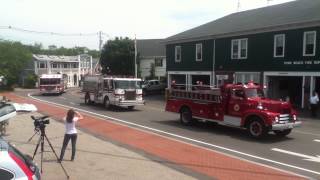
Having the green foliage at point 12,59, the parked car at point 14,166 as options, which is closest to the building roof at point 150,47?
the green foliage at point 12,59

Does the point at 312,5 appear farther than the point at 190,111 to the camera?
Yes

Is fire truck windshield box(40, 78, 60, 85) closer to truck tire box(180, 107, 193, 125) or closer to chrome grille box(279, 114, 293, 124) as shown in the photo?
truck tire box(180, 107, 193, 125)

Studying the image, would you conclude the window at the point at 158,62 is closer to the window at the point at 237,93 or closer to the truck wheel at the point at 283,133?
the window at the point at 237,93

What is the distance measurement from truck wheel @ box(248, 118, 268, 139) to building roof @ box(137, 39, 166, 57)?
52937 millimetres

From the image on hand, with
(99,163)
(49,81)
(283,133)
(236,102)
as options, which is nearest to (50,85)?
(49,81)

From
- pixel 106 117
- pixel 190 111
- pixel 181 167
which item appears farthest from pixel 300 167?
pixel 106 117

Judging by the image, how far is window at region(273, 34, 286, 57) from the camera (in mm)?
33781

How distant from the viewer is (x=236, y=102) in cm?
1848

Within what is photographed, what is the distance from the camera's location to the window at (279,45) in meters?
33.8

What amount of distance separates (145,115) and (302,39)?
1350 centimetres

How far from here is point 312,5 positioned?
113 feet

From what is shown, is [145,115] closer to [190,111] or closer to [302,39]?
[190,111]

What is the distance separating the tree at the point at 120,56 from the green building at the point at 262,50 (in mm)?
21442

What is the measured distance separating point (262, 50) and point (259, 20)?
3.44m
